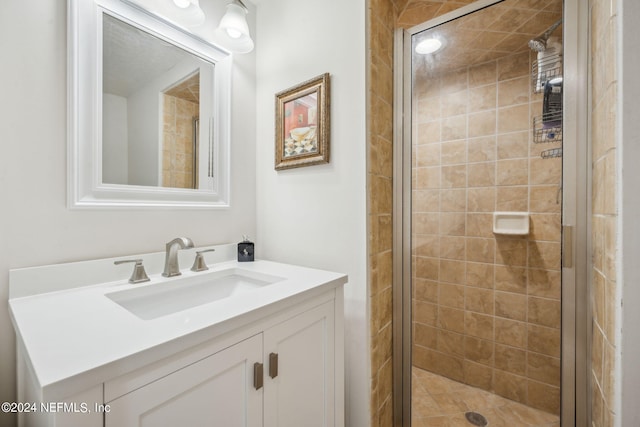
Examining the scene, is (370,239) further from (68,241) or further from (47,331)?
(68,241)

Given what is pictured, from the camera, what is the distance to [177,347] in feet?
1.77

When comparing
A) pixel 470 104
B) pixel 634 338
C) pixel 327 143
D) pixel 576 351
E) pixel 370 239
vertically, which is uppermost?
pixel 470 104

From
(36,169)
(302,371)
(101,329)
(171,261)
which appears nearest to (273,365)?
(302,371)

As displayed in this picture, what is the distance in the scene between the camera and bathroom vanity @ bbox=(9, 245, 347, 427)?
0.46m

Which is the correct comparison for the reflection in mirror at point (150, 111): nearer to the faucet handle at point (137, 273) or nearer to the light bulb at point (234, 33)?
the light bulb at point (234, 33)

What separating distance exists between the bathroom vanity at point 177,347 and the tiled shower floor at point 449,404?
1.87ft

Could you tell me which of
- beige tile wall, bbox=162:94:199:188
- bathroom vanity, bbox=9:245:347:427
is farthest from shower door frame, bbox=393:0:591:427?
beige tile wall, bbox=162:94:199:188

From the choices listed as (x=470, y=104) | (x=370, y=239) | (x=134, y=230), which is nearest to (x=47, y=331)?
(x=134, y=230)

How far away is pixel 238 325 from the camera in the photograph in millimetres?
658

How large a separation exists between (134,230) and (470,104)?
1548mm

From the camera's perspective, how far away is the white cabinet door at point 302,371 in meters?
0.75

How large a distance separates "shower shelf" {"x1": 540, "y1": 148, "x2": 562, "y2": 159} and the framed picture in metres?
0.86

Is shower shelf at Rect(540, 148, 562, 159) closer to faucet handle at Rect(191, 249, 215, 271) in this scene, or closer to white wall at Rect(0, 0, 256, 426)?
faucet handle at Rect(191, 249, 215, 271)

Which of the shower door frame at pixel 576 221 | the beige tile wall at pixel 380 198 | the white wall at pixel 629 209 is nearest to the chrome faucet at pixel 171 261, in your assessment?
the beige tile wall at pixel 380 198
